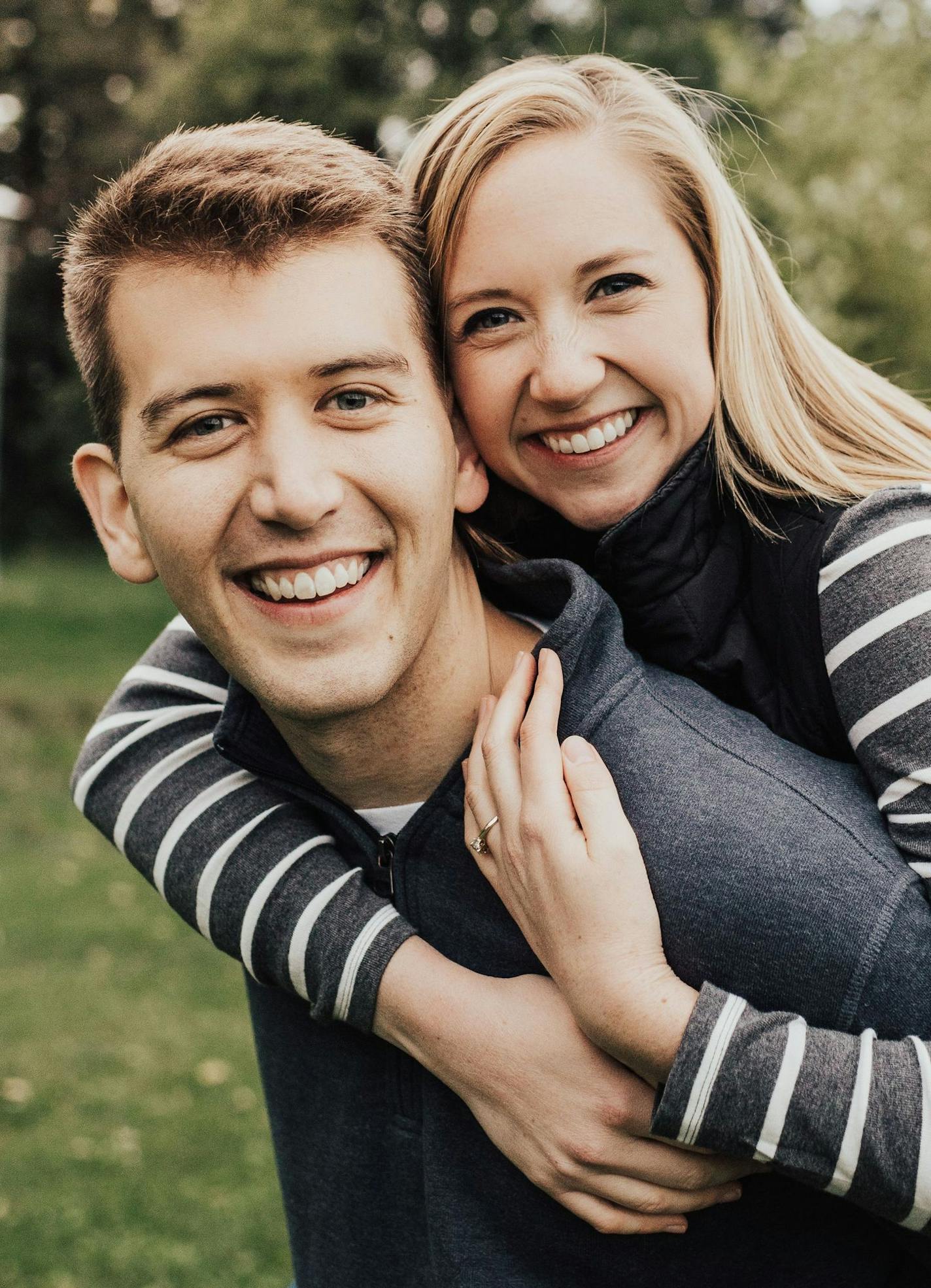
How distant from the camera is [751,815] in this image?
2.06 meters

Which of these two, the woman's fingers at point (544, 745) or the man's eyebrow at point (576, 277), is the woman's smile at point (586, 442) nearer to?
the man's eyebrow at point (576, 277)

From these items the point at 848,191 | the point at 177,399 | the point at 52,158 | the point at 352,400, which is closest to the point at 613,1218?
the point at 352,400

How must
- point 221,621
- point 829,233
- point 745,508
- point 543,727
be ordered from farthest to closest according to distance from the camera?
point 829,233 → point 745,508 → point 221,621 → point 543,727

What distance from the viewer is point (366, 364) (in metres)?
2.26

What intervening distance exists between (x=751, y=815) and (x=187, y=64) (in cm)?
1741

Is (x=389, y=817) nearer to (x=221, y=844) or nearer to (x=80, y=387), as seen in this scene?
(x=221, y=844)

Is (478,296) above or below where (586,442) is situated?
above

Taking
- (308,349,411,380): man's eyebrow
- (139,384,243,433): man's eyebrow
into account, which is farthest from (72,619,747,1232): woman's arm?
(308,349,411,380): man's eyebrow

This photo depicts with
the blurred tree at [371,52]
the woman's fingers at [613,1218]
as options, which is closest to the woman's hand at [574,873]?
the woman's fingers at [613,1218]

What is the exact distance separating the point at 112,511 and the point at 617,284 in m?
1.09

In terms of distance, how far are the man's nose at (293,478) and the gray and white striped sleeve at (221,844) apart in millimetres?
623

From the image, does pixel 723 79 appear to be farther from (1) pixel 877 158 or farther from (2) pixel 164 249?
(2) pixel 164 249

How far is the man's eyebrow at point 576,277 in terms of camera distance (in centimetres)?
266

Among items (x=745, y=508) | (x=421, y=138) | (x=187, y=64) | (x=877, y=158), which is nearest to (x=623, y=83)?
(x=421, y=138)
